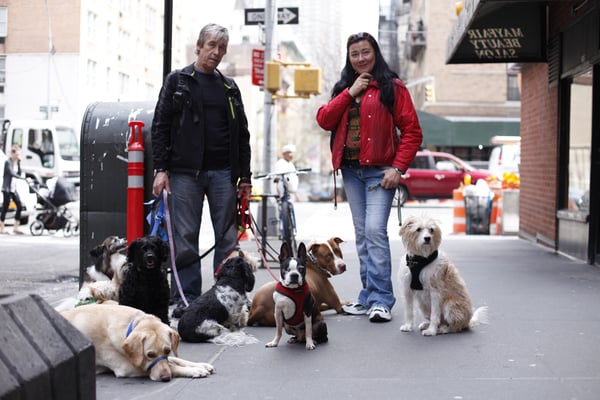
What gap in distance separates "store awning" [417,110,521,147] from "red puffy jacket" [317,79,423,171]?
32.6m

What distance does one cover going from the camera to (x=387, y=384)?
15.8ft

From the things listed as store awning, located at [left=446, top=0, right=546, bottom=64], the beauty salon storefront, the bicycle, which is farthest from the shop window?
the bicycle

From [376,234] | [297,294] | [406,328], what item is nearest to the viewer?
[297,294]

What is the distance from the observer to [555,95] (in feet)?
42.4

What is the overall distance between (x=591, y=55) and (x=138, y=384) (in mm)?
8050

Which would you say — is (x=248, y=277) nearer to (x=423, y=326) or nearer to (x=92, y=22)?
(x=423, y=326)

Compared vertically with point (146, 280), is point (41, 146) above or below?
above

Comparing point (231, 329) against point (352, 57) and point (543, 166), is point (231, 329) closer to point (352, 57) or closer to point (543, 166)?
point (352, 57)

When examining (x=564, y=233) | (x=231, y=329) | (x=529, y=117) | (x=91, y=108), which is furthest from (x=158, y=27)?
(x=231, y=329)

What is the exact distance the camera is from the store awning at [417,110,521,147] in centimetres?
3931

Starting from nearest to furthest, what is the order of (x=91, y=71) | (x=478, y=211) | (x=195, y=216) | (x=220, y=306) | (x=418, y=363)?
(x=418, y=363) < (x=220, y=306) < (x=195, y=216) < (x=478, y=211) < (x=91, y=71)

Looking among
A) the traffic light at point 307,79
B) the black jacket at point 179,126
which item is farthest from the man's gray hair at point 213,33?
the traffic light at point 307,79

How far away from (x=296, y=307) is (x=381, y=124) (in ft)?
6.14

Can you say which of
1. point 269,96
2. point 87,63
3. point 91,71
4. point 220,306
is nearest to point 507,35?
point 269,96
